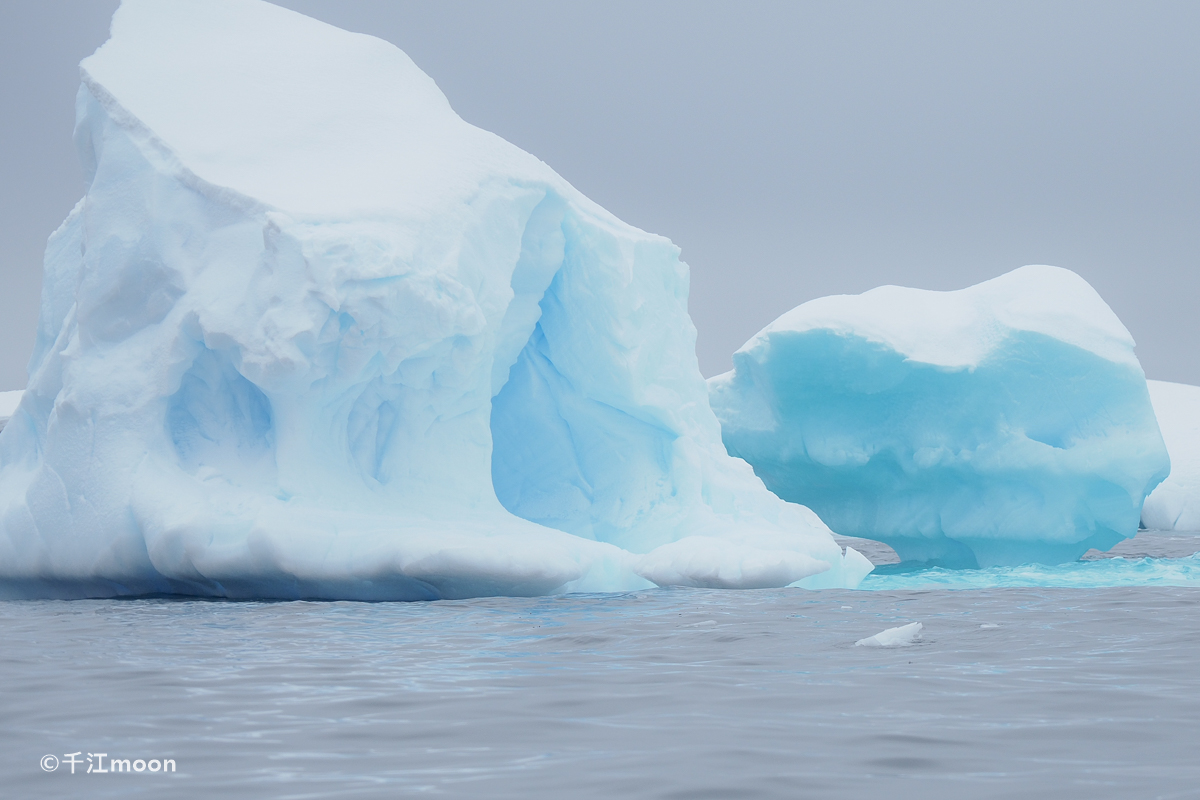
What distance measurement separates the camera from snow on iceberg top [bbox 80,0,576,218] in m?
8.55

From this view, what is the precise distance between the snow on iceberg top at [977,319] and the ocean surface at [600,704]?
603cm

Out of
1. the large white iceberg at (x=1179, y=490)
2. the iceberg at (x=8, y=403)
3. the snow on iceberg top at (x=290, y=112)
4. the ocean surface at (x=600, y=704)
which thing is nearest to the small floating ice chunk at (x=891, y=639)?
the ocean surface at (x=600, y=704)

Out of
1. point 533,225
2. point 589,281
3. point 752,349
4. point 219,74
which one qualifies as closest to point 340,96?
point 219,74

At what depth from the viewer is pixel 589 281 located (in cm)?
1035

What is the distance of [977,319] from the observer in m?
12.9

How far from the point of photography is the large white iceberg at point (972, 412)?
12289mm

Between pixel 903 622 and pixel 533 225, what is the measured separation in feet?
16.8

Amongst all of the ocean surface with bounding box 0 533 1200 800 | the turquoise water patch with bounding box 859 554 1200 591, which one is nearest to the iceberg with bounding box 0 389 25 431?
the turquoise water patch with bounding box 859 554 1200 591

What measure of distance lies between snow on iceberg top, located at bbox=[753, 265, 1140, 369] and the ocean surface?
6.03 meters

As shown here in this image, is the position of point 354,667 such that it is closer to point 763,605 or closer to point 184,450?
point 763,605

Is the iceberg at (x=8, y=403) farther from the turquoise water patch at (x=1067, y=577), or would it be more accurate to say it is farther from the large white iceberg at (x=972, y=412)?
the turquoise water patch at (x=1067, y=577)

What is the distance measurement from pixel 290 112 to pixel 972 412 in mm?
7624

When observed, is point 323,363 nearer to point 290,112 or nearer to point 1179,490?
point 290,112

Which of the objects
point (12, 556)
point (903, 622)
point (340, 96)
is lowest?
point (903, 622)
